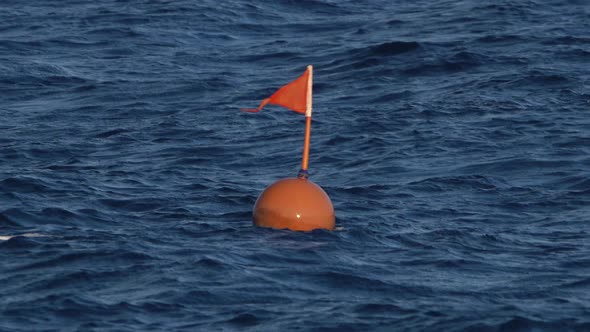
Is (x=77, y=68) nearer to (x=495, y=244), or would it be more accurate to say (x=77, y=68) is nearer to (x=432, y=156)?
(x=432, y=156)

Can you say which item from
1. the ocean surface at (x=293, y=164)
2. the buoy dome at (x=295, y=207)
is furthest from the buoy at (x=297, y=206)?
the ocean surface at (x=293, y=164)

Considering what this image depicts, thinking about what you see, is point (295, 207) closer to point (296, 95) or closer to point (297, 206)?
point (297, 206)

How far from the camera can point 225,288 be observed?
437 inches

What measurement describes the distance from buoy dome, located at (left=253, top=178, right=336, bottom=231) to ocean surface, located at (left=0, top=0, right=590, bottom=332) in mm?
125

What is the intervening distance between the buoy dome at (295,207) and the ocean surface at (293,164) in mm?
125

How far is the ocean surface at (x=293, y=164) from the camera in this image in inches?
427

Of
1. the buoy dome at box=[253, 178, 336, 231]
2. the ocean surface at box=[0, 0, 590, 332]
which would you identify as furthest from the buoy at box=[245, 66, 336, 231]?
the ocean surface at box=[0, 0, 590, 332]

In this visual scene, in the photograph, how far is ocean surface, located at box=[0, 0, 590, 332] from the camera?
1084cm

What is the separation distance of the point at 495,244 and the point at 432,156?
13.3ft

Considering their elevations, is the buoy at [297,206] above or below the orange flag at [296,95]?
below

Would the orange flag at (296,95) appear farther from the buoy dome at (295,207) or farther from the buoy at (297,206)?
the buoy dome at (295,207)

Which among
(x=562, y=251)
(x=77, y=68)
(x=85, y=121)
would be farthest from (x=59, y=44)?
(x=562, y=251)

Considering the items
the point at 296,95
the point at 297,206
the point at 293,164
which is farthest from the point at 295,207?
the point at 293,164

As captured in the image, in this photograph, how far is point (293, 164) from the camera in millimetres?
16688
